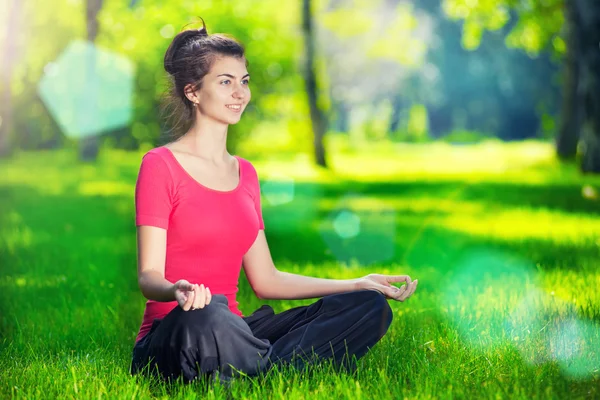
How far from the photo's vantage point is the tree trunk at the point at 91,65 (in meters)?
22.4

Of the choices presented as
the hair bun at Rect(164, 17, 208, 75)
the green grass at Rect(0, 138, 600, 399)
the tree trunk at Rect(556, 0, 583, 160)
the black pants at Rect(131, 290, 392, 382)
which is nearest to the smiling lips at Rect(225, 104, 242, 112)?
the hair bun at Rect(164, 17, 208, 75)

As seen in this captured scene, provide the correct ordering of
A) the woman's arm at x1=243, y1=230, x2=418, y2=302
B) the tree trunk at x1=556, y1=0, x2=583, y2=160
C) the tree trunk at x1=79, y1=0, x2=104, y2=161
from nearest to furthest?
the woman's arm at x1=243, y1=230, x2=418, y2=302
the tree trunk at x1=556, y1=0, x2=583, y2=160
the tree trunk at x1=79, y1=0, x2=104, y2=161

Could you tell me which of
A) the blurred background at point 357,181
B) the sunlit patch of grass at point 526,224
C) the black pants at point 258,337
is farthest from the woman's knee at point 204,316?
the sunlit patch of grass at point 526,224

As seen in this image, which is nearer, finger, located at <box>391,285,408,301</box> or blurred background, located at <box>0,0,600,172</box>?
finger, located at <box>391,285,408,301</box>

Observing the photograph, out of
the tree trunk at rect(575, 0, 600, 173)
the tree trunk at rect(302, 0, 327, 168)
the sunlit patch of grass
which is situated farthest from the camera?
the tree trunk at rect(302, 0, 327, 168)

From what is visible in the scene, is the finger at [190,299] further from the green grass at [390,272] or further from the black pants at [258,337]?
the green grass at [390,272]

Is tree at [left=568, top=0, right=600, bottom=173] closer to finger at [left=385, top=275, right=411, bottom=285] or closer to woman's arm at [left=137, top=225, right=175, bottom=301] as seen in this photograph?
finger at [left=385, top=275, right=411, bottom=285]

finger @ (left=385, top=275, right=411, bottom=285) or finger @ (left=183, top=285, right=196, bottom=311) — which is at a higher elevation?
finger @ (left=183, top=285, right=196, bottom=311)

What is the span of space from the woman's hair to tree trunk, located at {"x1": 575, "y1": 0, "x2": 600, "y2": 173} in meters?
13.0

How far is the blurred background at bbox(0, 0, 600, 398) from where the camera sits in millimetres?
4414

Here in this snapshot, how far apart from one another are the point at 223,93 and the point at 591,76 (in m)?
13.2

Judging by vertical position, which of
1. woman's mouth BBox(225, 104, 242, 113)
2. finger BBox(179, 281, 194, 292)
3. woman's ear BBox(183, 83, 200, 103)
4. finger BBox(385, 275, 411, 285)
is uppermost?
woman's ear BBox(183, 83, 200, 103)

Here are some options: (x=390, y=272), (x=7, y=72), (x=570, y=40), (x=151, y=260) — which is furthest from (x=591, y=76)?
(x=7, y=72)

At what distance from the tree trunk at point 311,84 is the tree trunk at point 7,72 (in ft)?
30.8
